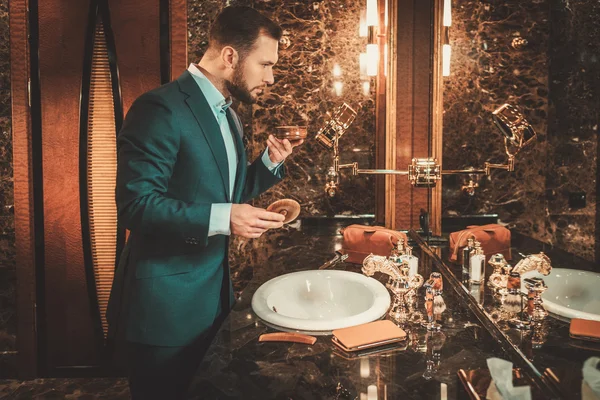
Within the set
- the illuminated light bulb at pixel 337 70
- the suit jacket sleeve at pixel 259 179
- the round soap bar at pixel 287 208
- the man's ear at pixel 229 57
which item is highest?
the illuminated light bulb at pixel 337 70

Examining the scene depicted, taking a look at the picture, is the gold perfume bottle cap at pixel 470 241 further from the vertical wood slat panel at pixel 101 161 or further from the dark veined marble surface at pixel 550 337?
the vertical wood slat panel at pixel 101 161

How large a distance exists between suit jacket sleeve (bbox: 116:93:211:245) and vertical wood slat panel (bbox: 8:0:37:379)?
1.75 m

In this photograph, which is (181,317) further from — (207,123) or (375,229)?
(375,229)

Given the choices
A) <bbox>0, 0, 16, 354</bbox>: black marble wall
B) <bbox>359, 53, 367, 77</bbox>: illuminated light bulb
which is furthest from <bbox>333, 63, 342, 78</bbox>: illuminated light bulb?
<bbox>0, 0, 16, 354</bbox>: black marble wall

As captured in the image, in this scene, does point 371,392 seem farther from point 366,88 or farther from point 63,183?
point 63,183

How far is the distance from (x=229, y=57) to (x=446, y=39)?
87cm

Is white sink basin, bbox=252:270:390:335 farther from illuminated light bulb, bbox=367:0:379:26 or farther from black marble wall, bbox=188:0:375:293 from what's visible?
illuminated light bulb, bbox=367:0:379:26

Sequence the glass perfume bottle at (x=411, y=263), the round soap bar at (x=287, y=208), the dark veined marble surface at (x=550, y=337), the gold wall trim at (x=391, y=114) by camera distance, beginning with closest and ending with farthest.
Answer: the dark veined marble surface at (x=550, y=337)
the round soap bar at (x=287, y=208)
the glass perfume bottle at (x=411, y=263)
the gold wall trim at (x=391, y=114)

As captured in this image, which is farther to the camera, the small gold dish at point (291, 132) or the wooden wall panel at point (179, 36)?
the wooden wall panel at point (179, 36)

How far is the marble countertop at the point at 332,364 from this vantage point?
3.07 feet

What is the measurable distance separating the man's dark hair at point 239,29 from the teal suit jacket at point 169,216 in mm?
224

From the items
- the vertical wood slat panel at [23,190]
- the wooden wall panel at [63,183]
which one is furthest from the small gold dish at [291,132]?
the vertical wood slat panel at [23,190]

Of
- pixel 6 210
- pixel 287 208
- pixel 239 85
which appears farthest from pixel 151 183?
pixel 6 210

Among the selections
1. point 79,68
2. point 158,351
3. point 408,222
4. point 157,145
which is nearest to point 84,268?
point 79,68
